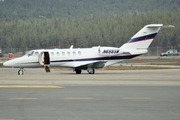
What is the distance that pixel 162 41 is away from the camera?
345 feet

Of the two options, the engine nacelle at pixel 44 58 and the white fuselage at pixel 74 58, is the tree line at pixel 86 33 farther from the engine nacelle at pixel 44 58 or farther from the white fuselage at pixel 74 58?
the engine nacelle at pixel 44 58

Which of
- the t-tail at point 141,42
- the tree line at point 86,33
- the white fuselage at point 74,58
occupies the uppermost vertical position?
the tree line at point 86,33

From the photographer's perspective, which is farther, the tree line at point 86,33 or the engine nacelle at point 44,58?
the tree line at point 86,33

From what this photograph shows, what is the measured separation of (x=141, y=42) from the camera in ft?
139

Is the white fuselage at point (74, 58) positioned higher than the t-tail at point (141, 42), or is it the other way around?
the t-tail at point (141, 42)

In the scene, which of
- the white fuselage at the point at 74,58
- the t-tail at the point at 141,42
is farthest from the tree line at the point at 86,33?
the white fuselage at the point at 74,58

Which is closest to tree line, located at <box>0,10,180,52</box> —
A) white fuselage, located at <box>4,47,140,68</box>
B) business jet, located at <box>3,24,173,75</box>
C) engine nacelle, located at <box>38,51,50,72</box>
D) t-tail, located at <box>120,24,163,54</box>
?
t-tail, located at <box>120,24,163,54</box>

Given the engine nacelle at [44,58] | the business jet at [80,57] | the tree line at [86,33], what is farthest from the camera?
the tree line at [86,33]

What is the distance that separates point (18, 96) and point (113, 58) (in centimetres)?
2051

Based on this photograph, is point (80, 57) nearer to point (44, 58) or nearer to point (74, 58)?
point (74, 58)

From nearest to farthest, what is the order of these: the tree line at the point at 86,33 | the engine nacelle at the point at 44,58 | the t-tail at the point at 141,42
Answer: the engine nacelle at the point at 44,58 < the t-tail at the point at 141,42 < the tree line at the point at 86,33

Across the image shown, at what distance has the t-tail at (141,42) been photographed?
42062 mm

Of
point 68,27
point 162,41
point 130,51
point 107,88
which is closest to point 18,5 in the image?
point 68,27

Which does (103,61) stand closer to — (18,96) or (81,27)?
(18,96)
